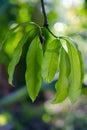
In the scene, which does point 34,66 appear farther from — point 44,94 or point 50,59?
point 44,94

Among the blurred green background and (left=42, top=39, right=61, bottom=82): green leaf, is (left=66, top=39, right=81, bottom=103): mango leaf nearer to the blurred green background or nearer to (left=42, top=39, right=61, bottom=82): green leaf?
(left=42, top=39, right=61, bottom=82): green leaf

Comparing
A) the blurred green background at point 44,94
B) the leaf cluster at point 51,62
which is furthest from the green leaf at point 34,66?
the blurred green background at point 44,94

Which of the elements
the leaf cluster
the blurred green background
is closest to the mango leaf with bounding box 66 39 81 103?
the leaf cluster

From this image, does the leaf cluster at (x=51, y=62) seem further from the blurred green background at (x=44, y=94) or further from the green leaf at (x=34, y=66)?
the blurred green background at (x=44, y=94)

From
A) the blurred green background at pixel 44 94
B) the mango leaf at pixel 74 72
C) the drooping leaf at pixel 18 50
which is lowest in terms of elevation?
the blurred green background at pixel 44 94

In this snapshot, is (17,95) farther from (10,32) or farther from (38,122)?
Result: (38,122)

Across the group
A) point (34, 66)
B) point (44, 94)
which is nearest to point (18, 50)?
point (34, 66)
